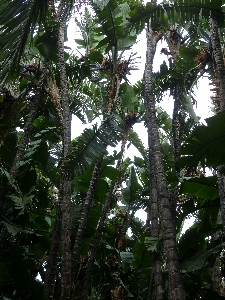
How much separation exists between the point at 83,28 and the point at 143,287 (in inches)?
169

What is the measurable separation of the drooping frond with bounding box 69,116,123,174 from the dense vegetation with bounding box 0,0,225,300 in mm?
11

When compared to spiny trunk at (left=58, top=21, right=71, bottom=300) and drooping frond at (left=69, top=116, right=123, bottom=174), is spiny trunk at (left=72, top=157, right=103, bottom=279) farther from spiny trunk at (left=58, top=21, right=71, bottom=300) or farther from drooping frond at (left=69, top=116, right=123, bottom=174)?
drooping frond at (left=69, top=116, right=123, bottom=174)

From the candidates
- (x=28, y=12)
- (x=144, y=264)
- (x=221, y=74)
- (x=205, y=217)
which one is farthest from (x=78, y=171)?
(x=144, y=264)

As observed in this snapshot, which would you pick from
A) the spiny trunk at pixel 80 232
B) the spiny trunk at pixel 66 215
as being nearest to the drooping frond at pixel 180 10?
the spiny trunk at pixel 66 215

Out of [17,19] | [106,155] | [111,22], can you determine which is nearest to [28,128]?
[106,155]

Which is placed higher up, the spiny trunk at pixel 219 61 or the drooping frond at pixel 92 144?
the spiny trunk at pixel 219 61

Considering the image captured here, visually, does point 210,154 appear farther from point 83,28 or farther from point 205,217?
point 83,28

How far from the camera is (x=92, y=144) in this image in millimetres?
→ 3535

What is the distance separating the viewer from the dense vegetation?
3.41m

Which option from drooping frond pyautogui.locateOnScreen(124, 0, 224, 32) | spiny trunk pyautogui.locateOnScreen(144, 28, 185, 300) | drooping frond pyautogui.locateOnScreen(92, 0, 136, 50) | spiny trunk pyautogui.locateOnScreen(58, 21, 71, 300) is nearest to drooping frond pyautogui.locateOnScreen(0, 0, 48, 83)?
spiny trunk pyautogui.locateOnScreen(58, 21, 71, 300)

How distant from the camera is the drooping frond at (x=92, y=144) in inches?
135

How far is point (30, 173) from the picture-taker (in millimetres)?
5043

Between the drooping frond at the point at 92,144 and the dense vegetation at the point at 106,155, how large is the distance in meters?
0.01

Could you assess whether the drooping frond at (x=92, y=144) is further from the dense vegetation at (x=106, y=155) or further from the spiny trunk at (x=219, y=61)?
the spiny trunk at (x=219, y=61)
